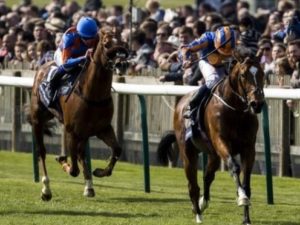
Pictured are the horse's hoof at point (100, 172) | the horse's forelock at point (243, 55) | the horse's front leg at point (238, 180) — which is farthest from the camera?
the horse's hoof at point (100, 172)

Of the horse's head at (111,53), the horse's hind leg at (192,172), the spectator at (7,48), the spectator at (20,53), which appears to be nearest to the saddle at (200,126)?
the horse's hind leg at (192,172)

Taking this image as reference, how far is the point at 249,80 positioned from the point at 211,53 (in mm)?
1370

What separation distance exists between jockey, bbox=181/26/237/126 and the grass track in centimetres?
98

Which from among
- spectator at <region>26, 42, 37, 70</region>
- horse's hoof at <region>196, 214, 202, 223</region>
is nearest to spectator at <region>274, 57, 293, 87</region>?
horse's hoof at <region>196, 214, 202, 223</region>

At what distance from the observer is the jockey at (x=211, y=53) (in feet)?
41.2

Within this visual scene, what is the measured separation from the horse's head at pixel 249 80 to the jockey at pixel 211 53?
783 millimetres

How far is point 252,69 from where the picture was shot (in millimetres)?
11578

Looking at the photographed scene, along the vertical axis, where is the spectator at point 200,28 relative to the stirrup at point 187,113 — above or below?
above

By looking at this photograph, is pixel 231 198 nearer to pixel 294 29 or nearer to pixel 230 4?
pixel 294 29

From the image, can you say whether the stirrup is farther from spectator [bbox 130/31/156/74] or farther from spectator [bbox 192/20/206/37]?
spectator [bbox 130/31/156/74]

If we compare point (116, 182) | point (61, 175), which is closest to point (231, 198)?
point (116, 182)

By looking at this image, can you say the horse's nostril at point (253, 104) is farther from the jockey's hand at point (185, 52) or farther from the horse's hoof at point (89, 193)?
the horse's hoof at point (89, 193)

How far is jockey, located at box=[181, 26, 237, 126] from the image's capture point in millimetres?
12562

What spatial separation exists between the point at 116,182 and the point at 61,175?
103 centimetres
